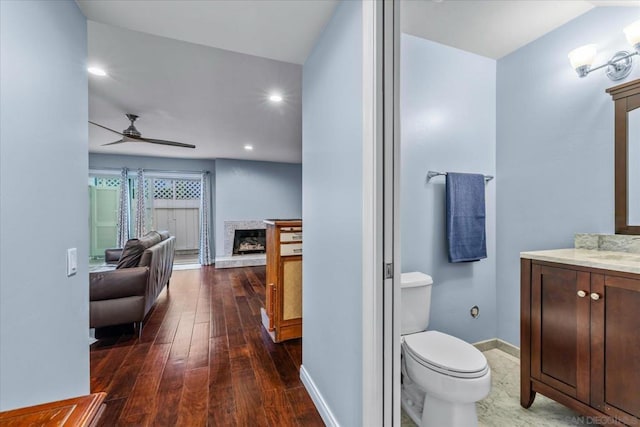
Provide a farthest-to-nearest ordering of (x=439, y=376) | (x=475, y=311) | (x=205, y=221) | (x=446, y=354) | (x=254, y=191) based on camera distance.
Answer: (x=254, y=191) < (x=205, y=221) < (x=475, y=311) < (x=446, y=354) < (x=439, y=376)

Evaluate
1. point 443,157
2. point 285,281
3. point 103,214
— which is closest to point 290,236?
point 285,281

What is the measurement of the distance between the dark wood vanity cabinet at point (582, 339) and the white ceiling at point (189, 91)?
2.40 metres

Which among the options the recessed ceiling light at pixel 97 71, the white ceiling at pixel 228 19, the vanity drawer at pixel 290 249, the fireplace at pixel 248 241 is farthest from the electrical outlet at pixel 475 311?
the fireplace at pixel 248 241

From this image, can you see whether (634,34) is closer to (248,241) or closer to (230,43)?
(230,43)

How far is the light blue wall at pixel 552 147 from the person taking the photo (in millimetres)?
1802

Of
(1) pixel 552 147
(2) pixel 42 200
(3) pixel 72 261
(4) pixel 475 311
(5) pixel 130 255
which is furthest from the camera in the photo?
(5) pixel 130 255

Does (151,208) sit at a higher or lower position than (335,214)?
higher

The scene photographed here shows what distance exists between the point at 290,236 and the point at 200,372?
48.4 inches

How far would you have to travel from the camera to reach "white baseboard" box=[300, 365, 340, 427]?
4.89 feet

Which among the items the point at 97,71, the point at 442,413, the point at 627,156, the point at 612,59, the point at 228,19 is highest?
the point at 97,71

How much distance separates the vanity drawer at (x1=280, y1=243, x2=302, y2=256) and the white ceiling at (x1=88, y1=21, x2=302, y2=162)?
1.54 metres

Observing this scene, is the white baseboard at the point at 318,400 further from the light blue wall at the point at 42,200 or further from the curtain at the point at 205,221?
the curtain at the point at 205,221

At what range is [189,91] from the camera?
2.86 metres

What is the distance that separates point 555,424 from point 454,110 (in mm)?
2112
